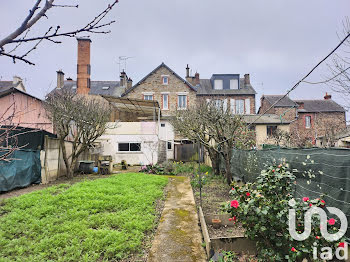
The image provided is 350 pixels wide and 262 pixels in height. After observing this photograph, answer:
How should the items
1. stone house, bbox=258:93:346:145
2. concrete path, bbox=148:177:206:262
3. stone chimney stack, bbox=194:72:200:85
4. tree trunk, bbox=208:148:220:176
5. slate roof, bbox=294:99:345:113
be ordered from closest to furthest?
concrete path, bbox=148:177:206:262, tree trunk, bbox=208:148:220:176, stone house, bbox=258:93:346:145, slate roof, bbox=294:99:345:113, stone chimney stack, bbox=194:72:200:85

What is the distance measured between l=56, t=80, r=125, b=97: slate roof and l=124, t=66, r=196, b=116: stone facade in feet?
6.93

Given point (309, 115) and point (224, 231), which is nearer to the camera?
point (224, 231)

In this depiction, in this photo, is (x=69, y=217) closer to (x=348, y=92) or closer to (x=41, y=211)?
(x=41, y=211)

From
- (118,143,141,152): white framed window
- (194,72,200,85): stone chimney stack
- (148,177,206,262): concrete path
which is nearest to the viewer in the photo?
(148,177,206,262): concrete path

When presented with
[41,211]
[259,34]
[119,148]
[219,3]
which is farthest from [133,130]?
[219,3]

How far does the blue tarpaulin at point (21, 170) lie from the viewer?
7711 mm

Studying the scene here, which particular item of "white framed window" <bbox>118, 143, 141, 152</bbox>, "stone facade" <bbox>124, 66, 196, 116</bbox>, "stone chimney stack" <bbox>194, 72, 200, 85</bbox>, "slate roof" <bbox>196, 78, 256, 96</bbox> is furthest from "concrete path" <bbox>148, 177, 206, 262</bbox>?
"stone chimney stack" <bbox>194, 72, 200, 85</bbox>

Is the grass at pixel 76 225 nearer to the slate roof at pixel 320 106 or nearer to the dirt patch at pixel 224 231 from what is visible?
the dirt patch at pixel 224 231

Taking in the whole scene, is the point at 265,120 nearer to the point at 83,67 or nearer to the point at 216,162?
the point at 216,162

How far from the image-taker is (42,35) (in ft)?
4.44

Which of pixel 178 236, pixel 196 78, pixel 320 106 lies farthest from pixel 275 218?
pixel 320 106

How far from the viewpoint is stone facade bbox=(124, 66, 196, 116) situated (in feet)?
77.1

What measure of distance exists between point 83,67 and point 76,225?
20.1 m

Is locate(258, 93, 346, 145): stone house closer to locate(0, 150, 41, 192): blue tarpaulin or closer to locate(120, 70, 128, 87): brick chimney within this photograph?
locate(120, 70, 128, 87): brick chimney
